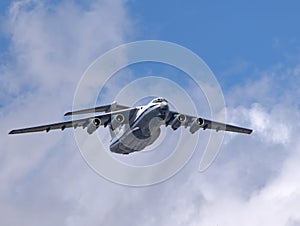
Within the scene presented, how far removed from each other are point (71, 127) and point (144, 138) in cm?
1450

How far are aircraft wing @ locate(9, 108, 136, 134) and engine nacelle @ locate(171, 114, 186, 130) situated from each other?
20.7 ft

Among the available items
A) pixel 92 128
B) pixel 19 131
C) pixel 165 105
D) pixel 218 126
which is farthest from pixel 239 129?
pixel 19 131

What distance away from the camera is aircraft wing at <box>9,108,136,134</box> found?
8325cm

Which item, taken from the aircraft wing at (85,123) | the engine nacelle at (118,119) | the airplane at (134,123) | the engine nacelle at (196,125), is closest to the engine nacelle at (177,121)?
the airplane at (134,123)

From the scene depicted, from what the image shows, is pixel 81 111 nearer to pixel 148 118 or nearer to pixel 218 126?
pixel 148 118

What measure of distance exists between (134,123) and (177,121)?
8.11m

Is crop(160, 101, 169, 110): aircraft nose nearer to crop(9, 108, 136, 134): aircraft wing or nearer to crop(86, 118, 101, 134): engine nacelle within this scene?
crop(9, 108, 136, 134): aircraft wing

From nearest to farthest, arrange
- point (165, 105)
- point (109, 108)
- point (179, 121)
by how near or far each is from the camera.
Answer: point (165, 105), point (179, 121), point (109, 108)

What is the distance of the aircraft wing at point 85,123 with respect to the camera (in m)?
83.2

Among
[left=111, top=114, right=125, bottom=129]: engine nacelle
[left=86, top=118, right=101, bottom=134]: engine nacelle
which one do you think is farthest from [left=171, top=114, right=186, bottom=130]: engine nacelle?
[left=86, top=118, right=101, bottom=134]: engine nacelle

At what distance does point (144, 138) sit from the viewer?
8125cm

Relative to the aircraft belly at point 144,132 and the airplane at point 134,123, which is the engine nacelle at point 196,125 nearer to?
the airplane at point 134,123

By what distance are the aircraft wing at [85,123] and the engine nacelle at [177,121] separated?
6.32m

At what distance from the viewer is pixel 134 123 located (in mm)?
82125
